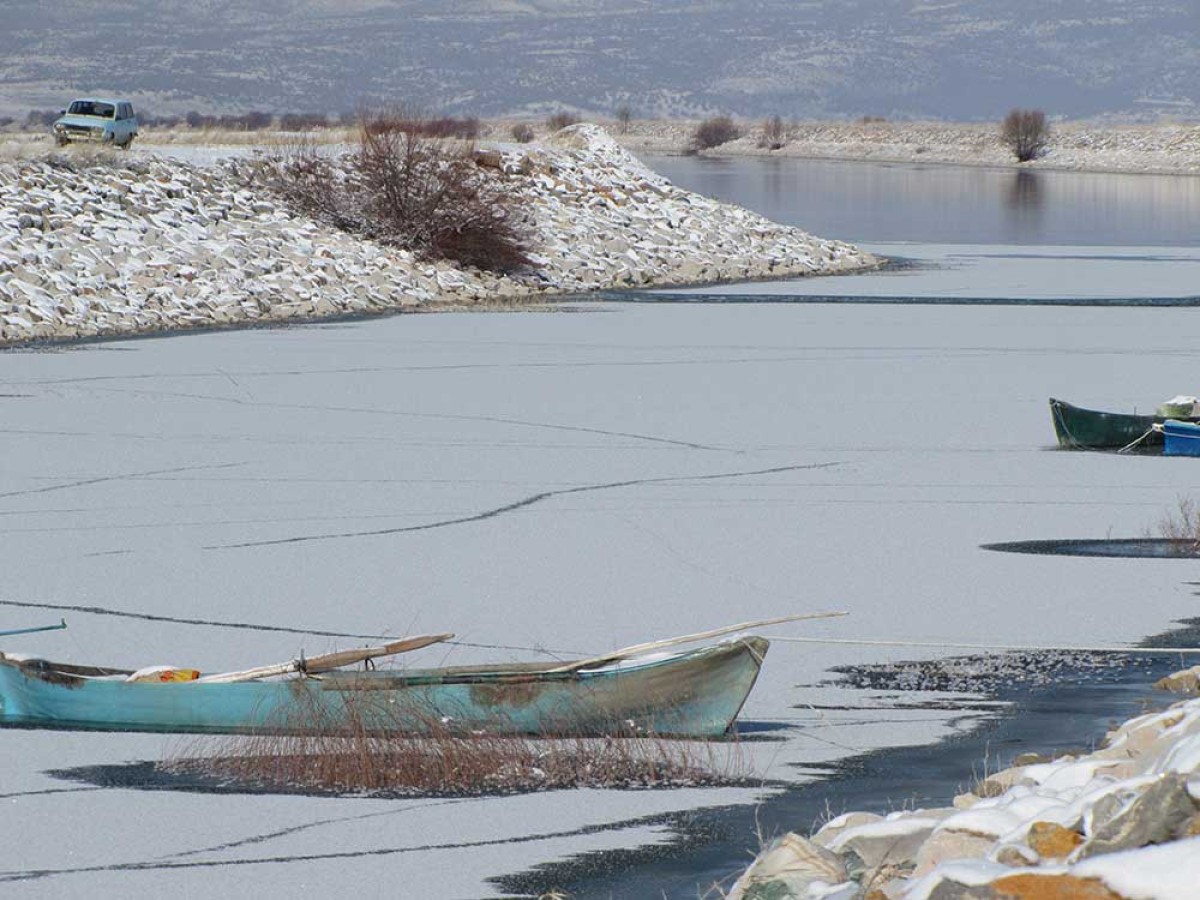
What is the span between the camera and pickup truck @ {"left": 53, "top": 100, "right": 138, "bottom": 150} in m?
41.0

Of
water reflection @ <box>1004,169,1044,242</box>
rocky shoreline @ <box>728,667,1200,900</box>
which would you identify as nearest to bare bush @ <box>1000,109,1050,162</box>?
water reflection @ <box>1004,169,1044,242</box>

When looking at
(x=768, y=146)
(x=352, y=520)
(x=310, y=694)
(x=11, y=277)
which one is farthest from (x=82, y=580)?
(x=768, y=146)

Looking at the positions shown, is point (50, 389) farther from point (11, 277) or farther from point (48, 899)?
point (48, 899)

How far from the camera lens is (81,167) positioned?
114 ft

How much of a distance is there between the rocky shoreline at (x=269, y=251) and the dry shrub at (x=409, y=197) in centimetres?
46

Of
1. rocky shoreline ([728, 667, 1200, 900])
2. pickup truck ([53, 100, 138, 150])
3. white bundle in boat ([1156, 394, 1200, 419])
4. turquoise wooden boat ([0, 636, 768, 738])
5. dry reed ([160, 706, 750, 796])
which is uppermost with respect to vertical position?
pickup truck ([53, 100, 138, 150])

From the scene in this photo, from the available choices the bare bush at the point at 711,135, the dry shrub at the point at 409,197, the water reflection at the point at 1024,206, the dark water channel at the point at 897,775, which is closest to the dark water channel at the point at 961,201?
the water reflection at the point at 1024,206

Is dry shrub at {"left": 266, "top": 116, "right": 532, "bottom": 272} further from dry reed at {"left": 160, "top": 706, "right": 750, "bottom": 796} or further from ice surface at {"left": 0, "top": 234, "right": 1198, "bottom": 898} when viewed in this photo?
dry reed at {"left": 160, "top": 706, "right": 750, "bottom": 796}

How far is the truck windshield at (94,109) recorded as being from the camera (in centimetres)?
4250

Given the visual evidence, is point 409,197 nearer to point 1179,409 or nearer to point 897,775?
point 1179,409

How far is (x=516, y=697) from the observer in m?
8.88

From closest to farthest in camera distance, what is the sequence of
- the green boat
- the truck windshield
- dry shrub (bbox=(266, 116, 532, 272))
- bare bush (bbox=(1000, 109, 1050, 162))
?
1. the green boat
2. dry shrub (bbox=(266, 116, 532, 272))
3. the truck windshield
4. bare bush (bbox=(1000, 109, 1050, 162))

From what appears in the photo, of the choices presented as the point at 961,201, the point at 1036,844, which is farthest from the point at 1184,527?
the point at 961,201

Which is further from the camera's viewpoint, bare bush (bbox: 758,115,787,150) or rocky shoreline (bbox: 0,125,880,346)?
bare bush (bbox: 758,115,787,150)
